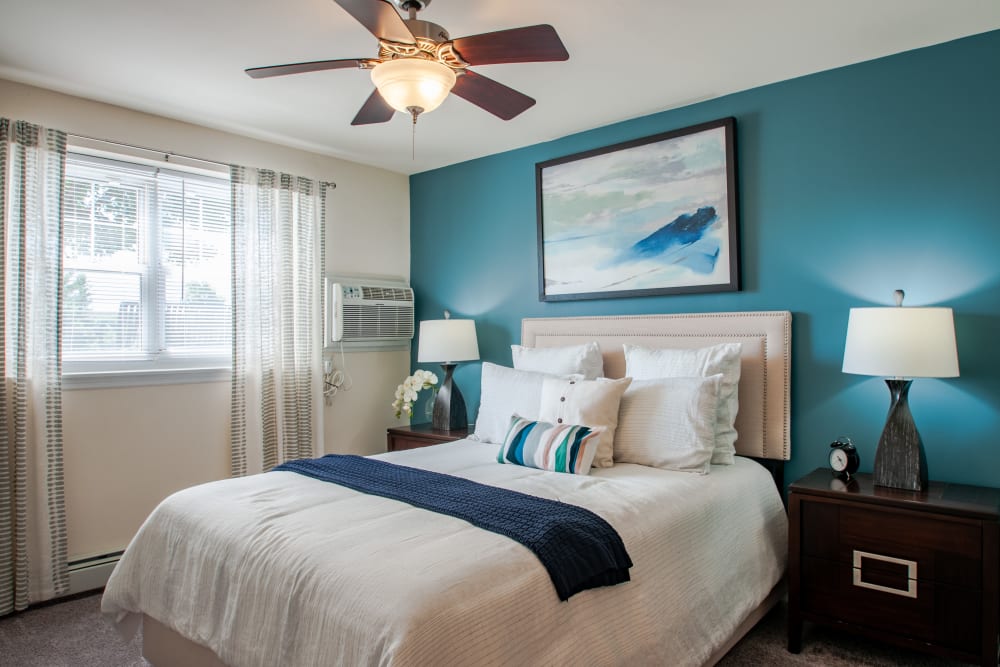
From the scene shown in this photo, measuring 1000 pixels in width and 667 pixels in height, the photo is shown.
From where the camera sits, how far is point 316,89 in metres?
3.01

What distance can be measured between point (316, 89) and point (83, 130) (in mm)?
1227

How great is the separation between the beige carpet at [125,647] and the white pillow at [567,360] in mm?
1385

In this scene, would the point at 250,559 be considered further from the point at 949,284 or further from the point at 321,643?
the point at 949,284

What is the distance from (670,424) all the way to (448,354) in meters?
1.71

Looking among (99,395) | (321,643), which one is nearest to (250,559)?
(321,643)

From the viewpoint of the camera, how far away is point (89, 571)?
10.0ft

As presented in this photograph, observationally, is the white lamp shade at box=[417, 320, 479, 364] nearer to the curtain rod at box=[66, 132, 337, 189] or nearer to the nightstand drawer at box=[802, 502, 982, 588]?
the curtain rod at box=[66, 132, 337, 189]

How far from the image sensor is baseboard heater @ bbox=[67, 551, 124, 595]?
9.88 ft

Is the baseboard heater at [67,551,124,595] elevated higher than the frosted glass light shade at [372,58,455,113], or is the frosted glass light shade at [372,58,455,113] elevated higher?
the frosted glass light shade at [372,58,455,113]

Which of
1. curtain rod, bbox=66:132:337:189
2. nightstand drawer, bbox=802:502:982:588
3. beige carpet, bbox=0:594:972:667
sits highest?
curtain rod, bbox=66:132:337:189

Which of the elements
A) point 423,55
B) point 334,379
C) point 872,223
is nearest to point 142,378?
point 334,379

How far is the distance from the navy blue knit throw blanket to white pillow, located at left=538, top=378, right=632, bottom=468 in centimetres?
62

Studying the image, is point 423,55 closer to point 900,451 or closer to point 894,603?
point 900,451

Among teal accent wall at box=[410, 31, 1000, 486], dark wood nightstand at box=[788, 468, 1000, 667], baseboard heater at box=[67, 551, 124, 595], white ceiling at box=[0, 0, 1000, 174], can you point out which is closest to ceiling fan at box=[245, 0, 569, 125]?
white ceiling at box=[0, 0, 1000, 174]
